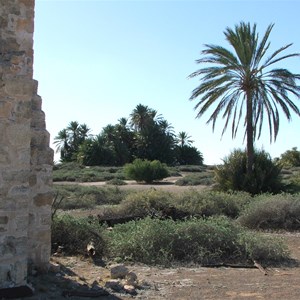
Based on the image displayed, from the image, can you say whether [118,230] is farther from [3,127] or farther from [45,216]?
[3,127]

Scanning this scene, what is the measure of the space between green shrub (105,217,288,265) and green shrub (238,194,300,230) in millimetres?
4019

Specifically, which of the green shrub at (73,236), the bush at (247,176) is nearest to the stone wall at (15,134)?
the green shrub at (73,236)

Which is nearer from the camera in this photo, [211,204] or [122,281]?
[122,281]

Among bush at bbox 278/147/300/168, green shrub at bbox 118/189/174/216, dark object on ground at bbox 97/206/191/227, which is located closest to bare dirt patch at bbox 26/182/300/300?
dark object on ground at bbox 97/206/191/227

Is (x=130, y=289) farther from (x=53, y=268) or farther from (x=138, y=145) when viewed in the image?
(x=138, y=145)

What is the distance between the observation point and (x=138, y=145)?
198 ft

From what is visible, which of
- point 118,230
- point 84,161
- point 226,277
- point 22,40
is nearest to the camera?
point 22,40

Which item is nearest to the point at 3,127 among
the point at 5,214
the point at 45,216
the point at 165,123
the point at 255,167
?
the point at 5,214

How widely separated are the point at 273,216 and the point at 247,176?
7227 mm

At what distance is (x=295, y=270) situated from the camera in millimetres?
7910

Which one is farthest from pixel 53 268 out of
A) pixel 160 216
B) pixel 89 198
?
pixel 89 198

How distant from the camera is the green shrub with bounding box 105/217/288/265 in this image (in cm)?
848

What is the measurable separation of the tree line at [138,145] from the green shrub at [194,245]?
49.2 m

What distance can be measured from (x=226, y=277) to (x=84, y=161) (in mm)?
51821
